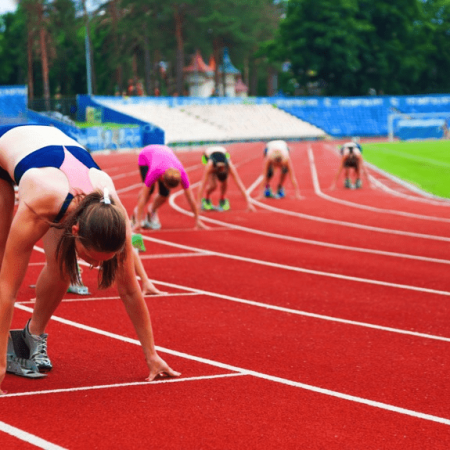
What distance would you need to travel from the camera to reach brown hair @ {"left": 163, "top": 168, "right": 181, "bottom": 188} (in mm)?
10461

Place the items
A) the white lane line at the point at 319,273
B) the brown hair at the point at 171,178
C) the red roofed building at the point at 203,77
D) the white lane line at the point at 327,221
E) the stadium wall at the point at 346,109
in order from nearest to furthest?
1. the white lane line at the point at 319,273
2. the brown hair at the point at 171,178
3. the white lane line at the point at 327,221
4. the stadium wall at the point at 346,109
5. the red roofed building at the point at 203,77

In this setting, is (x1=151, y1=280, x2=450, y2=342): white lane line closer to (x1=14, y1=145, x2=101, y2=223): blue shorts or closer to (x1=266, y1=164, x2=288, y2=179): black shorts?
(x1=14, y1=145, x2=101, y2=223): blue shorts

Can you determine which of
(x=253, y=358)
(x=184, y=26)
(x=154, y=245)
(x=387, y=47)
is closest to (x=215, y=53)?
(x=184, y=26)

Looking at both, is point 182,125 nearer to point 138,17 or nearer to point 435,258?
point 138,17

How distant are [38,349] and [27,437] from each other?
1.18 m

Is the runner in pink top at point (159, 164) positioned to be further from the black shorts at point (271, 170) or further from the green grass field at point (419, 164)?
the green grass field at point (419, 164)

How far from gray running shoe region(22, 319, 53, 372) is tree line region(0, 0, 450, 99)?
58344 mm

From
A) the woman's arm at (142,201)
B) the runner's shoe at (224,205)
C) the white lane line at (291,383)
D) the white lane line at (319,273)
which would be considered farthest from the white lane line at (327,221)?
the white lane line at (291,383)

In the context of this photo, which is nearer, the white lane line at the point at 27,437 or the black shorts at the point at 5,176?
the white lane line at the point at 27,437

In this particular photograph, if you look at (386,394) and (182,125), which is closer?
(386,394)

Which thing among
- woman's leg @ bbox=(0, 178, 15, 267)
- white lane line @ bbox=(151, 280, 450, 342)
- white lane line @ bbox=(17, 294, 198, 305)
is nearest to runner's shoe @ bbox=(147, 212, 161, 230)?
white lane line @ bbox=(151, 280, 450, 342)

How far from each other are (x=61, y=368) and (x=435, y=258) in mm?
6261

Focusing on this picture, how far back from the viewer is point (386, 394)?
5.12 metres

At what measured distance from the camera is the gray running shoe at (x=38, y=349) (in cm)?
540
